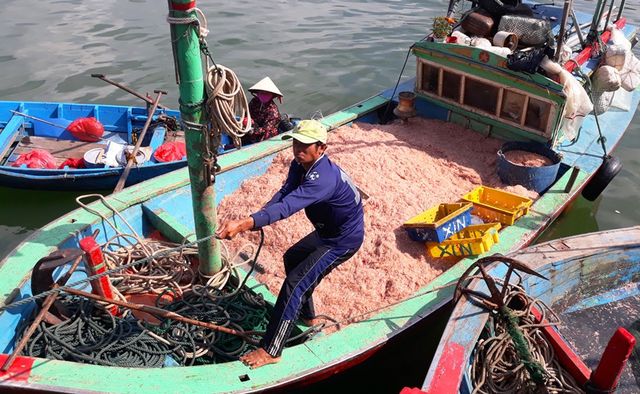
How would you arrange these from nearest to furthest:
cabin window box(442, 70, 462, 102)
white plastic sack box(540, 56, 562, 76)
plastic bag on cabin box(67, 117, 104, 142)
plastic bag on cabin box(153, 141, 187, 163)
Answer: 1. white plastic sack box(540, 56, 562, 76)
2. cabin window box(442, 70, 462, 102)
3. plastic bag on cabin box(153, 141, 187, 163)
4. plastic bag on cabin box(67, 117, 104, 142)

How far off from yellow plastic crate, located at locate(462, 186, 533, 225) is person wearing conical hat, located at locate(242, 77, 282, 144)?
296cm

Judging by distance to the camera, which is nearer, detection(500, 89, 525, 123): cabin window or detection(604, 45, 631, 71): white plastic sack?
detection(500, 89, 525, 123): cabin window

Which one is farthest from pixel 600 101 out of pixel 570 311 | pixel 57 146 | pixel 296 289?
pixel 57 146

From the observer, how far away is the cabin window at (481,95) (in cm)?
677

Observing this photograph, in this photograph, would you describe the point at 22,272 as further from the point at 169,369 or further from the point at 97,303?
the point at 169,369

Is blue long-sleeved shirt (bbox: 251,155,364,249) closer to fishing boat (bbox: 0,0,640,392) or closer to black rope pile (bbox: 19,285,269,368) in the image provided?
fishing boat (bbox: 0,0,640,392)

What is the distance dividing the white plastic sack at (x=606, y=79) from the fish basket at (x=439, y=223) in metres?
3.54

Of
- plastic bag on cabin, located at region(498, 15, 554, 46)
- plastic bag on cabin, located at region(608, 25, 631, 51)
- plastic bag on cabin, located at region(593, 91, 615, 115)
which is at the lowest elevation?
plastic bag on cabin, located at region(593, 91, 615, 115)

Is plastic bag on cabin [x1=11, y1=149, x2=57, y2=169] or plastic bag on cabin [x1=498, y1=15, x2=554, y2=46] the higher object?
plastic bag on cabin [x1=498, y1=15, x2=554, y2=46]

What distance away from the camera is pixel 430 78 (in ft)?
24.1

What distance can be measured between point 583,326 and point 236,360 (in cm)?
310

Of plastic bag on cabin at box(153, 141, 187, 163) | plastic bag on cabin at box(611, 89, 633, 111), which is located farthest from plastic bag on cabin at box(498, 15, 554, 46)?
plastic bag on cabin at box(153, 141, 187, 163)

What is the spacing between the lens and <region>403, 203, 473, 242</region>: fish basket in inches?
196

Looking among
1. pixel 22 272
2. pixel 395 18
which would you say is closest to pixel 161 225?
pixel 22 272
